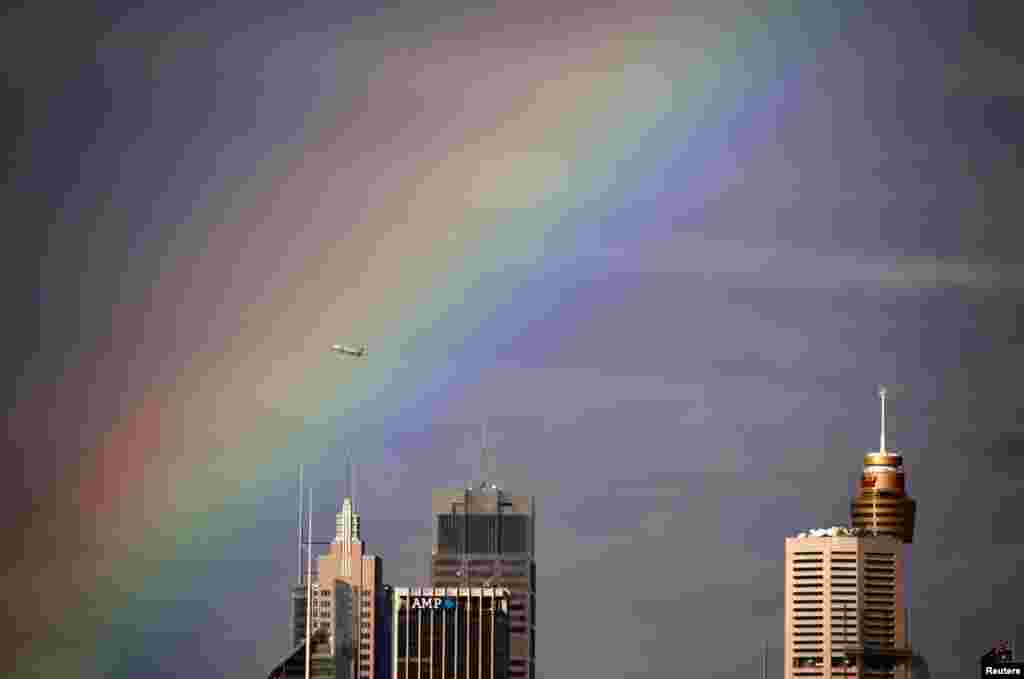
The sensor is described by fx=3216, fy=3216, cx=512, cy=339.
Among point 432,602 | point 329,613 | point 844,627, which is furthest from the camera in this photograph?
Result: point 844,627

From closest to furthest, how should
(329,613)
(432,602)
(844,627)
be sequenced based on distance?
(329,613), (432,602), (844,627)

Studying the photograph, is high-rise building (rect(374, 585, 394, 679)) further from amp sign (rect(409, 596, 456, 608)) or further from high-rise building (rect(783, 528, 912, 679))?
high-rise building (rect(783, 528, 912, 679))

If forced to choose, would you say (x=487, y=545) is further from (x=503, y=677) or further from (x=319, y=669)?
(x=319, y=669)

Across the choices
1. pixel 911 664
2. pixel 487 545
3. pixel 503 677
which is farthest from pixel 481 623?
pixel 911 664

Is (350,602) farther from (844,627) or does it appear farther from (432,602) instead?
(844,627)

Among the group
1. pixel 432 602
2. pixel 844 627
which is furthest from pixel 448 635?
pixel 844 627
